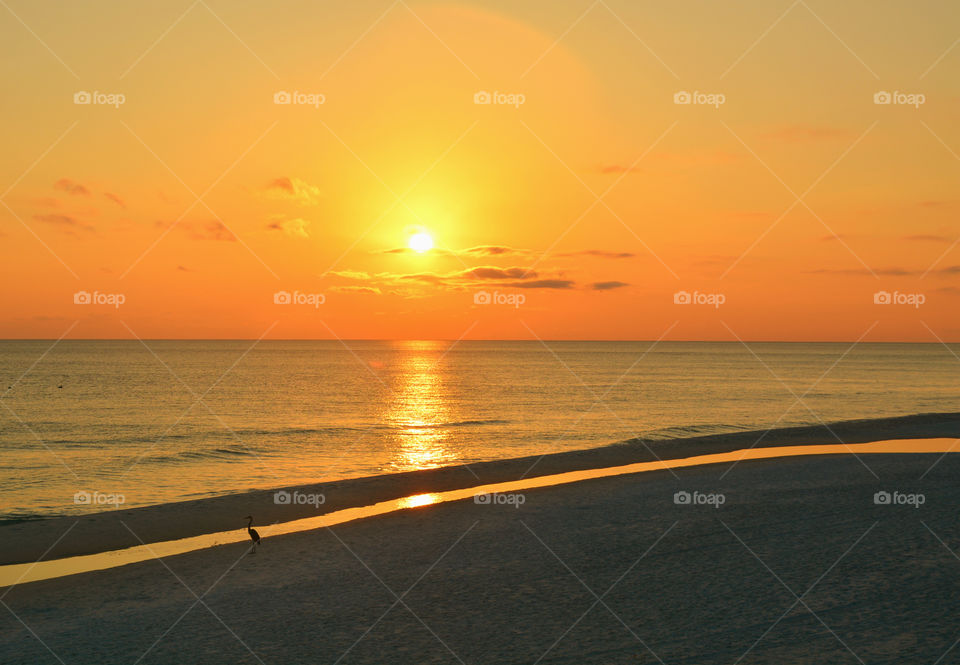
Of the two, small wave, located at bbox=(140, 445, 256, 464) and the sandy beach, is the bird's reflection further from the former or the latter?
the sandy beach

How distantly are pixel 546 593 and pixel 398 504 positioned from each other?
11.4m

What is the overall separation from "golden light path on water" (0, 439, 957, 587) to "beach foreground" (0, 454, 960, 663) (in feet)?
3.82

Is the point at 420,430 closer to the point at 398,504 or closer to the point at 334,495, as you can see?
the point at 334,495

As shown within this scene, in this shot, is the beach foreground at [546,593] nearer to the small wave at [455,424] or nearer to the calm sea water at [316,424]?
the calm sea water at [316,424]

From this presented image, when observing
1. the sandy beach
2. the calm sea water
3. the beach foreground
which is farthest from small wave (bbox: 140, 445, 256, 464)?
the beach foreground

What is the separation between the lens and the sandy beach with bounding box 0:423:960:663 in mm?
11664

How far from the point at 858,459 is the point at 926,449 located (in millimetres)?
6919

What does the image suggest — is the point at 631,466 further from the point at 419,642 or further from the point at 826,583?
the point at 419,642

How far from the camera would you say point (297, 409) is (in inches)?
2862

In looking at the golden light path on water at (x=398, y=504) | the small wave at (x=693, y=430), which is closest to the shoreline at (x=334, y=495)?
the golden light path on water at (x=398, y=504)

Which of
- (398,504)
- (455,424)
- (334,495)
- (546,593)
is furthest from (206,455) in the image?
(546,593)

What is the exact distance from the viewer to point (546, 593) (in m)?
14.5

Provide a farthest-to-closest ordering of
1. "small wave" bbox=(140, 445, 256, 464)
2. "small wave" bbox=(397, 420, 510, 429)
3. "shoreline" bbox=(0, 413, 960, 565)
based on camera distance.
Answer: "small wave" bbox=(397, 420, 510, 429), "small wave" bbox=(140, 445, 256, 464), "shoreline" bbox=(0, 413, 960, 565)

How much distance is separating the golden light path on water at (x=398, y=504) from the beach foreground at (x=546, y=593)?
1.16 meters
